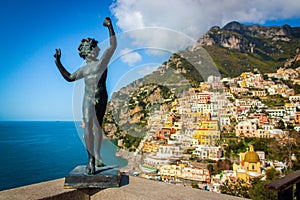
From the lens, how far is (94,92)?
92.0 inches

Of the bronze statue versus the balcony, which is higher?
the bronze statue

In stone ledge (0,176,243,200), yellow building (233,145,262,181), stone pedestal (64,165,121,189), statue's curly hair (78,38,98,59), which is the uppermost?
statue's curly hair (78,38,98,59)

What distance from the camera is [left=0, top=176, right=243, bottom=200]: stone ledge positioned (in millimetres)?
1983

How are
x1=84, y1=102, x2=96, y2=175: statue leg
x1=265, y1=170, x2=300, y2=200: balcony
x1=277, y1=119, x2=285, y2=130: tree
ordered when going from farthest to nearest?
x1=277, y1=119, x2=285, y2=130: tree → x1=84, y1=102, x2=96, y2=175: statue leg → x1=265, y1=170, x2=300, y2=200: balcony

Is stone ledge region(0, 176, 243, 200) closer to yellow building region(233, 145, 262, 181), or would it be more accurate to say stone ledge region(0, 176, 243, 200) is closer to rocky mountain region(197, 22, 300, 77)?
yellow building region(233, 145, 262, 181)

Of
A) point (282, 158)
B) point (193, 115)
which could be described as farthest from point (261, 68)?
point (193, 115)

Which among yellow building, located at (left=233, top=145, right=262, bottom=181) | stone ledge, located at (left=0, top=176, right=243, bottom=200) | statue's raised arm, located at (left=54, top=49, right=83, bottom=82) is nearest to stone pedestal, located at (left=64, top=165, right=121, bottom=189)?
stone ledge, located at (left=0, top=176, right=243, bottom=200)

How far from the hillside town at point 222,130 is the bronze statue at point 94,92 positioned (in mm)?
2499

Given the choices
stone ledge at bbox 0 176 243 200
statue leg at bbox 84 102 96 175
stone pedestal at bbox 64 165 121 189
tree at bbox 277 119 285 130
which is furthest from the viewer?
tree at bbox 277 119 285 130

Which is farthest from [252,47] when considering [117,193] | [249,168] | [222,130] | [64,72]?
[117,193]

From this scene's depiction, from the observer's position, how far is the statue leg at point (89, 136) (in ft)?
7.48

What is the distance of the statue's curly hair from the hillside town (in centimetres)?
272

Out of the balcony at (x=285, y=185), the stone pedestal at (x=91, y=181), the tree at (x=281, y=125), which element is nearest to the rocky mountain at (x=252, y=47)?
the tree at (x=281, y=125)

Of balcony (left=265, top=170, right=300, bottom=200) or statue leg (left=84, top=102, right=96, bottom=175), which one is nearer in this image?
balcony (left=265, top=170, right=300, bottom=200)
